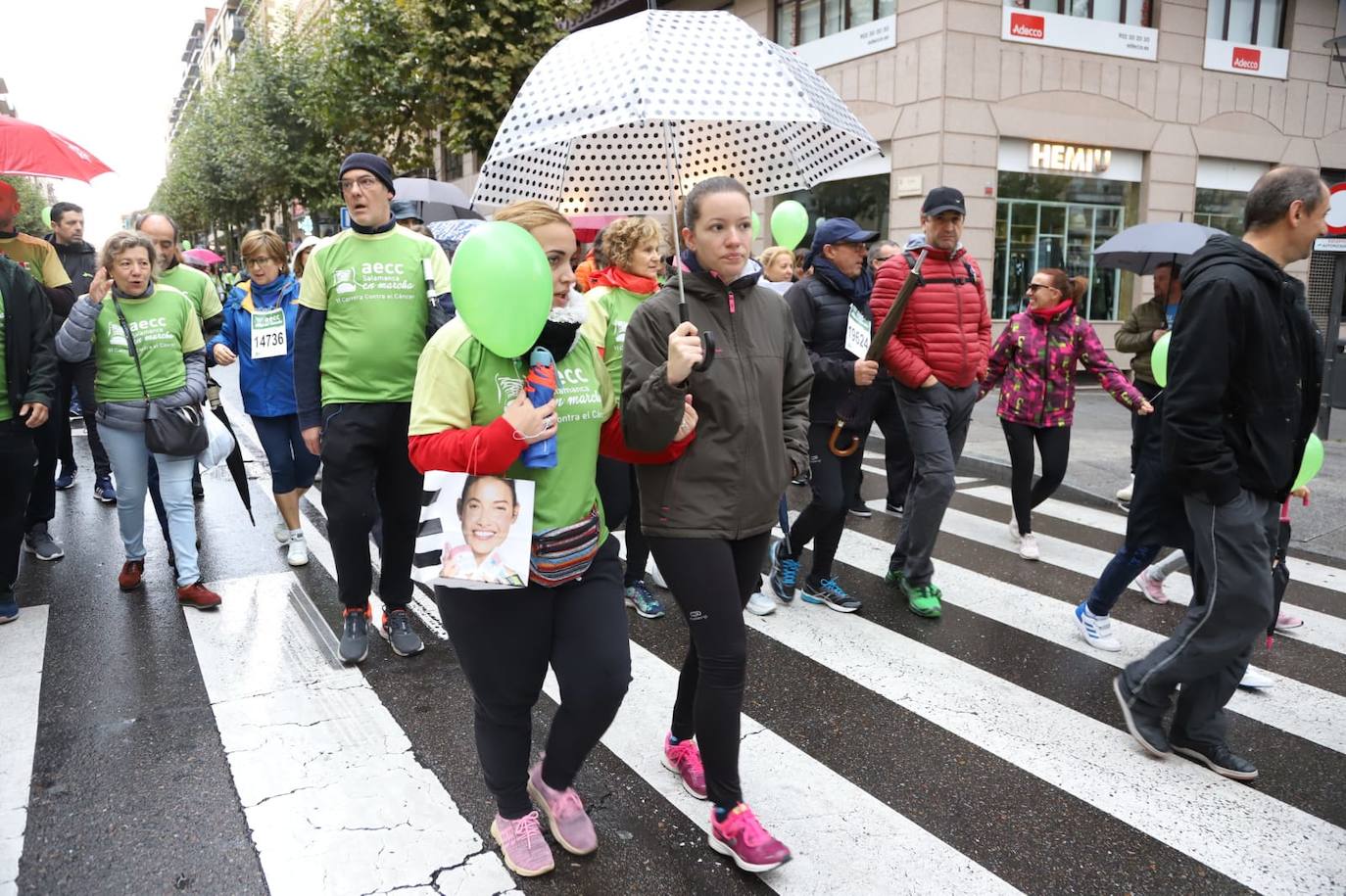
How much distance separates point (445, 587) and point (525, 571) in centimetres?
30

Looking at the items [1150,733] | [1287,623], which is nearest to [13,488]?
[1150,733]

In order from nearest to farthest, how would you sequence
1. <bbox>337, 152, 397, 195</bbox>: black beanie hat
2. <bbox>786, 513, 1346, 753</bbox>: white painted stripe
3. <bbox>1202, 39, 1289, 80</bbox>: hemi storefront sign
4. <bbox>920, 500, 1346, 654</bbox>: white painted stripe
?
1. <bbox>786, 513, 1346, 753</bbox>: white painted stripe
2. <bbox>337, 152, 397, 195</bbox>: black beanie hat
3. <bbox>920, 500, 1346, 654</bbox>: white painted stripe
4. <bbox>1202, 39, 1289, 80</bbox>: hemi storefront sign

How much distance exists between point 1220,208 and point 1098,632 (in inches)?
637

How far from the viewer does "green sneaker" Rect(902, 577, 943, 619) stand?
4.93 m

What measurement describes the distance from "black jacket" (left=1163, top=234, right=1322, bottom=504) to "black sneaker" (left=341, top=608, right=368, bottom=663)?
3.41m

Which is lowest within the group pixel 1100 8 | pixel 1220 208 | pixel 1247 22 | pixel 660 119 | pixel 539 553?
pixel 539 553

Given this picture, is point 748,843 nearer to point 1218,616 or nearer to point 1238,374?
point 1218,616

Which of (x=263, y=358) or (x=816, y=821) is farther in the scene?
(x=263, y=358)

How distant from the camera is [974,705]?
12.8 ft

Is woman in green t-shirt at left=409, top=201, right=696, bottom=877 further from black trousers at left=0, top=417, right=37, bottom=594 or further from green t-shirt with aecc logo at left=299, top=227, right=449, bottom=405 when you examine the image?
black trousers at left=0, top=417, right=37, bottom=594

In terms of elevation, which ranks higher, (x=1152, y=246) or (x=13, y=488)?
(x=1152, y=246)

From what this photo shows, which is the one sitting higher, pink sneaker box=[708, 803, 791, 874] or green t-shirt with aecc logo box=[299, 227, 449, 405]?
green t-shirt with aecc logo box=[299, 227, 449, 405]

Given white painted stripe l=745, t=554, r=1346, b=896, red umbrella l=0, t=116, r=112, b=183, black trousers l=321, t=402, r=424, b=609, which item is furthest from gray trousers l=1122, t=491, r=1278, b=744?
red umbrella l=0, t=116, r=112, b=183

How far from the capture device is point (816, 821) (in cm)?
304
